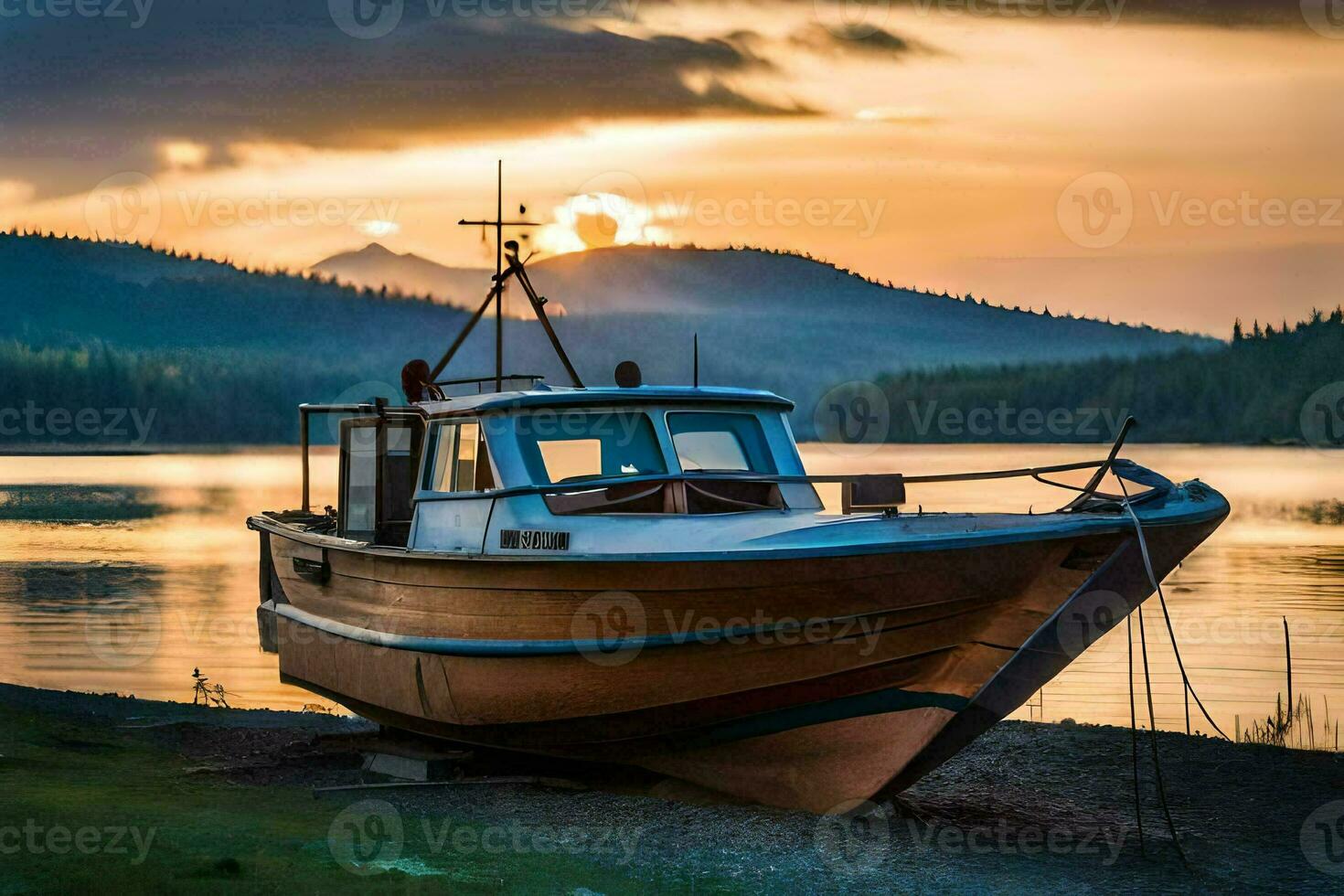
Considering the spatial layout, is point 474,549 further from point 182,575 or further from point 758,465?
→ point 182,575

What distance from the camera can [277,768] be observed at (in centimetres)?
1222

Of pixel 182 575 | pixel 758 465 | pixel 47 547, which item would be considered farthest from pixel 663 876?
pixel 47 547

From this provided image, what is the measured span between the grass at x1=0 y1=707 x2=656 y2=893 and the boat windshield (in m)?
2.86

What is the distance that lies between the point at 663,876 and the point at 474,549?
11.6ft

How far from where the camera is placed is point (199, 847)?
8.86 metres

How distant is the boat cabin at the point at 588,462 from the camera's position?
1130 centimetres
